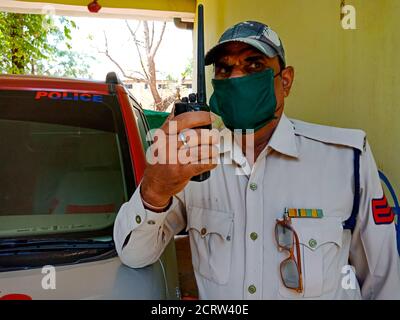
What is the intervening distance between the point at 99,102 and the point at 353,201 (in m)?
1.20

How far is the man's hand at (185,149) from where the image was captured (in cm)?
110

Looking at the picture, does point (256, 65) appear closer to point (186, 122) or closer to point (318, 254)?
point (186, 122)

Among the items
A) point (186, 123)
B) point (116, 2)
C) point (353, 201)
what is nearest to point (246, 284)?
point (353, 201)

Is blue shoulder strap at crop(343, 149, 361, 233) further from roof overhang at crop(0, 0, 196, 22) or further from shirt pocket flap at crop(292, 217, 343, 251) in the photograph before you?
roof overhang at crop(0, 0, 196, 22)

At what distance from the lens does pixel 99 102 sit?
6.28ft

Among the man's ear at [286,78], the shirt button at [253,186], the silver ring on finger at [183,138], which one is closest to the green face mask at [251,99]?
the man's ear at [286,78]

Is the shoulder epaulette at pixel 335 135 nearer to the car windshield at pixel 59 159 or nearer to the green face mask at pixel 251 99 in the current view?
the green face mask at pixel 251 99

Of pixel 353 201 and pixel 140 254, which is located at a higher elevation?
pixel 353 201

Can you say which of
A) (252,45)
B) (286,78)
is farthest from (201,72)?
(286,78)

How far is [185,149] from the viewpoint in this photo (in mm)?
1101

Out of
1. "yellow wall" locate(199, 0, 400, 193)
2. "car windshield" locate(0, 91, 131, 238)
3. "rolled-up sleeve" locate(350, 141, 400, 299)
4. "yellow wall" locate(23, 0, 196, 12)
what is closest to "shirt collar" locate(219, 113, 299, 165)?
"rolled-up sleeve" locate(350, 141, 400, 299)

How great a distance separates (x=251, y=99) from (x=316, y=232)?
1.75 ft

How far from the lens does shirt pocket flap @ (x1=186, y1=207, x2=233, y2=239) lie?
1.43 m
